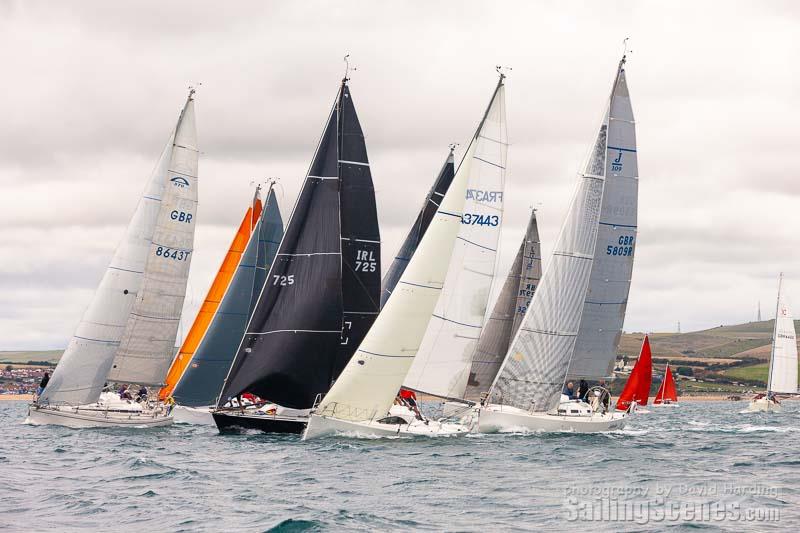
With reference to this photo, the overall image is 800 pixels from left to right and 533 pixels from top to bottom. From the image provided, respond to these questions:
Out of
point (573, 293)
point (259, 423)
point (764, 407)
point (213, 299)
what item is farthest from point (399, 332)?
point (764, 407)

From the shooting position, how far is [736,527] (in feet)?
71.9

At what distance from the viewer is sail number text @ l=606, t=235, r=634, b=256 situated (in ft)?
154

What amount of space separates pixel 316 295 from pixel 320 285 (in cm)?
41

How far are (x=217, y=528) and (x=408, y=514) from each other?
4162mm

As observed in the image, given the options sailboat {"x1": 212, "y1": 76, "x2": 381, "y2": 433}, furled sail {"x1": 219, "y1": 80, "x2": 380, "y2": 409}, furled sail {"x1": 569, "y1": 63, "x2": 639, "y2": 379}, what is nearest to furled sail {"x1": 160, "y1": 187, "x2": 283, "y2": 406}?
sailboat {"x1": 212, "y1": 76, "x2": 381, "y2": 433}

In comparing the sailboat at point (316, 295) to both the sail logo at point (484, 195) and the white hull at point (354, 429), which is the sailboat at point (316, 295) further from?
the sail logo at point (484, 195)

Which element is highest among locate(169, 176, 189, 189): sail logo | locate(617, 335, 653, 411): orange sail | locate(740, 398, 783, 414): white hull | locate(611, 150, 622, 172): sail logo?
locate(611, 150, 622, 172): sail logo

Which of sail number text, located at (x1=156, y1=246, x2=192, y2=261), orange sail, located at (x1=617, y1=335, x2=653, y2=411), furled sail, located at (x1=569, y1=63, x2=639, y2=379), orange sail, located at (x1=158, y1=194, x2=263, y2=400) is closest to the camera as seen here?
furled sail, located at (x1=569, y1=63, x2=639, y2=379)

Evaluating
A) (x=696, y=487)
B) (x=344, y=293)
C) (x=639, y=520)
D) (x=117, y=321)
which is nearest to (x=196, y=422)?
(x=117, y=321)

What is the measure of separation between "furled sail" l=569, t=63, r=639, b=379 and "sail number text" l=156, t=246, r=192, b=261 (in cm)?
1790

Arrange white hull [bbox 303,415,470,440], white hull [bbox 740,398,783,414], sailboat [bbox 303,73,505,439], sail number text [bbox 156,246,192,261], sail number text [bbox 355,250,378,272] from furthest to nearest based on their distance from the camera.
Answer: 1. white hull [bbox 740,398,783,414]
2. sail number text [bbox 156,246,192,261]
3. sail number text [bbox 355,250,378,272]
4. sailboat [bbox 303,73,505,439]
5. white hull [bbox 303,415,470,440]

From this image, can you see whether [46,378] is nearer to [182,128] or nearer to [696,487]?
[182,128]

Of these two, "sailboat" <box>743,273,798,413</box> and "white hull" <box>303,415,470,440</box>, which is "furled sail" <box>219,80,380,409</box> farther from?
"sailboat" <box>743,273,798,413</box>

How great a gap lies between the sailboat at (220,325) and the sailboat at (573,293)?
1177 centimetres
